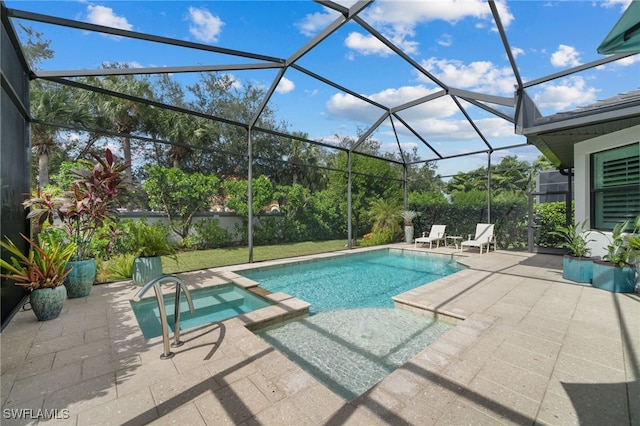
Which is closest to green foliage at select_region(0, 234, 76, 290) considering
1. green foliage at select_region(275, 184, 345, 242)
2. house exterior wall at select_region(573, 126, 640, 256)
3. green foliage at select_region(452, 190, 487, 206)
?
green foliage at select_region(275, 184, 345, 242)

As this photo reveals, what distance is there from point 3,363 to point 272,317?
268 centimetres

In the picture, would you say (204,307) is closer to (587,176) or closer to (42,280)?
(42,280)

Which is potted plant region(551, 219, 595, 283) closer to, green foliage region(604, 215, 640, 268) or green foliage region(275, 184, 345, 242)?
green foliage region(604, 215, 640, 268)

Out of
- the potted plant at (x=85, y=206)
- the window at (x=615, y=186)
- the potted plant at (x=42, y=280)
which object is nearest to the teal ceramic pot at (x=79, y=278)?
the potted plant at (x=85, y=206)

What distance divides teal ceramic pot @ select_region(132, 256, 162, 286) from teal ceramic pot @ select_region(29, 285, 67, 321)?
154 cm

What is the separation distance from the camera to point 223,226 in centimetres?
1213

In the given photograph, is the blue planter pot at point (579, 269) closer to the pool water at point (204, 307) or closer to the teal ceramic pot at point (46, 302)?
the pool water at point (204, 307)

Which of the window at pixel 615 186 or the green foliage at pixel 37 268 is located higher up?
the window at pixel 615 186

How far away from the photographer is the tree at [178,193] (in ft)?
33.5

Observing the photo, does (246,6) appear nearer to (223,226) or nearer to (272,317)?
(272,317)

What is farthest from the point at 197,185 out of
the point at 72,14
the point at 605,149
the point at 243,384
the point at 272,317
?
the point at 605,149

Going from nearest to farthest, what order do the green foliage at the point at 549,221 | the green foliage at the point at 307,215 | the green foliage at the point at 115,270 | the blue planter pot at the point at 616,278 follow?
the blue planter pot at the point at 616,278, the green foliage at the point at 115,270, the green foliage at the point at 549,221, the green foliage at the point at 307,215

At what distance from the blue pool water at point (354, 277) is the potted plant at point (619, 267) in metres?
3.07

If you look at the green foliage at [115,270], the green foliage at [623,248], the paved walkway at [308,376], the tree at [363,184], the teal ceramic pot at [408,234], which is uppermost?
the tree at [363,184]
